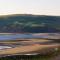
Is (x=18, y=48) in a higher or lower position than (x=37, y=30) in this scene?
lower

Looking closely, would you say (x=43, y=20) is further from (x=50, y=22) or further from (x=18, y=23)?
(x=18, y=23)

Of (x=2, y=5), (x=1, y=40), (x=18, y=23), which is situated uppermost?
(x=2, y=5)

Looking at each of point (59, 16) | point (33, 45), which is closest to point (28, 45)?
point (33, 45)

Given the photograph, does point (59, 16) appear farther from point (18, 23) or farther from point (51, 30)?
point (18, 23)

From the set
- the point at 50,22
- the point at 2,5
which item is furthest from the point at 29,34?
the point at 2,5

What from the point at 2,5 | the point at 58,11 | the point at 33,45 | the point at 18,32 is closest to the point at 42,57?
the point at 33,45

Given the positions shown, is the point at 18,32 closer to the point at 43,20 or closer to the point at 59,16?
the point at 43,20

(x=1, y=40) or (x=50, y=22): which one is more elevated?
(x=50, y=22)

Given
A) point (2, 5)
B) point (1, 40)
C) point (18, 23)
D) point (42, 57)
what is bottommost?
point (42, 57)
